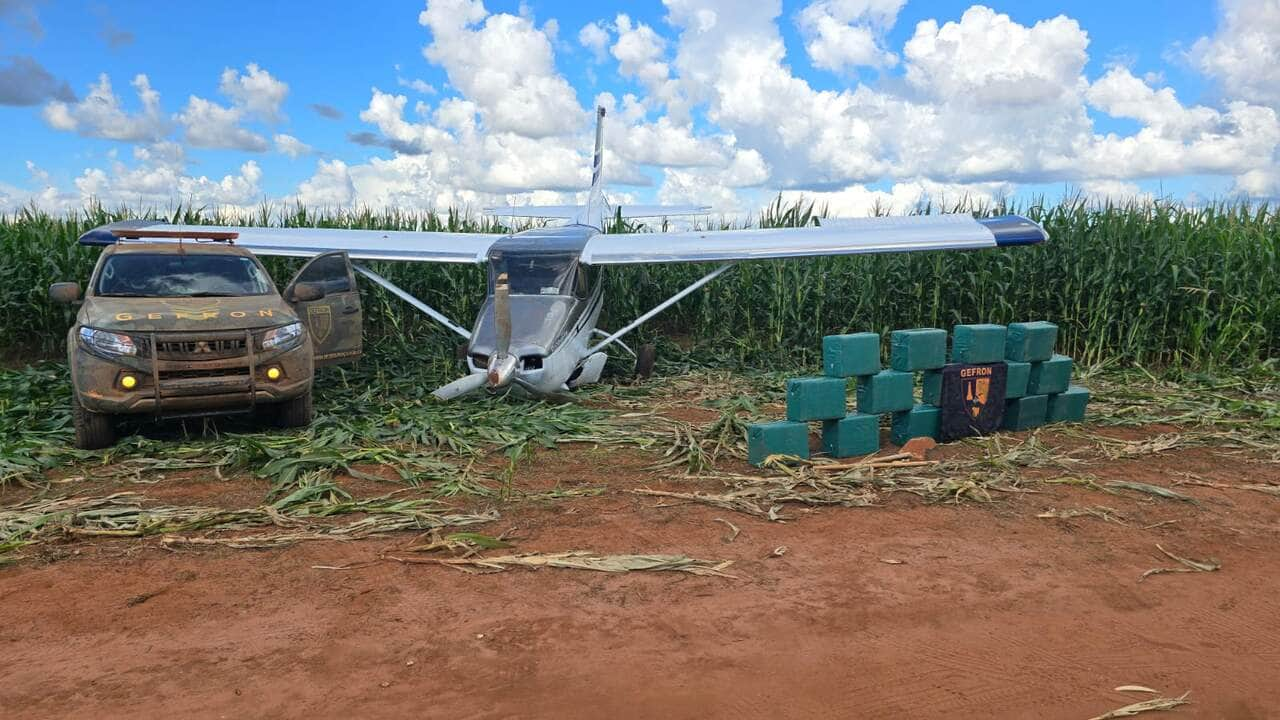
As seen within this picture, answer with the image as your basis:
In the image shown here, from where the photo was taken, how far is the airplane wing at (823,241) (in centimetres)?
1098

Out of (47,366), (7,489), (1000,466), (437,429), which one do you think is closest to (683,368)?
(437,429)

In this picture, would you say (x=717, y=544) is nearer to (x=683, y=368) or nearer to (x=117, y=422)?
(x=117, y=422)

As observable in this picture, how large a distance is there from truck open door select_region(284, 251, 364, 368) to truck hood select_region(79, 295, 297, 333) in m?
1.21

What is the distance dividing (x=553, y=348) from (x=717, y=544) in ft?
16.2

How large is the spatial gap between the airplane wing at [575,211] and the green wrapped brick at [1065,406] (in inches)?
351

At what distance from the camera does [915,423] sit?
26.7 feet

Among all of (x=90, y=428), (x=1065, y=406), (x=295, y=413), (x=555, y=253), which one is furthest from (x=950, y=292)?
(x=90, y=428)

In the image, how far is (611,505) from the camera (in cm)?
635

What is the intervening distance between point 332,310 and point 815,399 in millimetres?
6001

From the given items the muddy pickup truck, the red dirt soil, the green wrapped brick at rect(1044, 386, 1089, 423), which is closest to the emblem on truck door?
the muddy pickup truck

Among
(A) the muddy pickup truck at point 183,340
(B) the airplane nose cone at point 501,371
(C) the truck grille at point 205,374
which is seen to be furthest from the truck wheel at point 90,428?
(B) the airplane nose cone at point 501,371

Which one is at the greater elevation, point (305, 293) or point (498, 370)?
point (305, 293)

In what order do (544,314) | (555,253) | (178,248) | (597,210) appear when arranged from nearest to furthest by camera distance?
(178,248)
(544,314)
(555,253)
(597,210)

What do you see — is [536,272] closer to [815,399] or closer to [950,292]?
[815,399]
